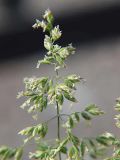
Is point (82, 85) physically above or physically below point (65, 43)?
below

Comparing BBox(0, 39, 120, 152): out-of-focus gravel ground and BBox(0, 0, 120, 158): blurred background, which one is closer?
BBox(0, 39, 120, 152): out-of-focus gravel ground

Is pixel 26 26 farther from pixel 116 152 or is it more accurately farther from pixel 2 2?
pixel 116 152

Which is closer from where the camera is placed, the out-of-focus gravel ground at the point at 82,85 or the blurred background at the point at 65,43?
the out-of-focus gravel ground at the point at 82,85

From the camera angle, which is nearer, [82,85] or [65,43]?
[82,85]

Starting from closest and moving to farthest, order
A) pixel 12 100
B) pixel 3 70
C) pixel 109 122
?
pixel 109 122
pixel 12 100
pixel 3 70

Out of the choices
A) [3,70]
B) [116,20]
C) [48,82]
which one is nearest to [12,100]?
[3,70]
